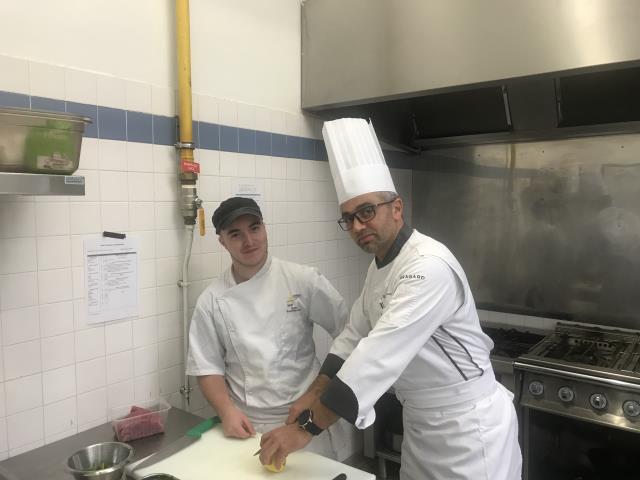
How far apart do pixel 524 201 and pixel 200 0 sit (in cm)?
189

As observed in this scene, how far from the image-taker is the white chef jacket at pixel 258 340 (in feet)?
5.56

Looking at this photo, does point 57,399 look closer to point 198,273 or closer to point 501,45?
point 198,273

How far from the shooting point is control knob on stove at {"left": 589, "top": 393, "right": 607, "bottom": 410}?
6.25 ft

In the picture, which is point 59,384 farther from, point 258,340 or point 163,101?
point 163,101

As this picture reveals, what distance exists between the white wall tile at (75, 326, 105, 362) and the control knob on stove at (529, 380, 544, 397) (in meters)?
1.64

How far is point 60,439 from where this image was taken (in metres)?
1.57

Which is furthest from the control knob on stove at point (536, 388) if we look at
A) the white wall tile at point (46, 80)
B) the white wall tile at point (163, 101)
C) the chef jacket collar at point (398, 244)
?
the white wall tile at point (46, 80)

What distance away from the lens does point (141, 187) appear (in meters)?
1.74

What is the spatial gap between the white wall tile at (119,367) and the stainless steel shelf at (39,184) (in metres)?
0.71

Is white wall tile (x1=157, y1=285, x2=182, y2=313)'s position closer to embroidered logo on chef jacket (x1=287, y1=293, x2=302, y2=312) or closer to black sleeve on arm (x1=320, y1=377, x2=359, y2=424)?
embroidered logo on chef jacket (x1=287, y1=293, x2=302, y2=312)

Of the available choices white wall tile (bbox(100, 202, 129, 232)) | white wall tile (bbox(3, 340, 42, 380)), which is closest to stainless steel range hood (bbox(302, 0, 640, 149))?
white wall tile (bbox(100, 202, 129, 232))

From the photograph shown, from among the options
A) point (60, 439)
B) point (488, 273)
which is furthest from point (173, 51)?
point (488, 273)

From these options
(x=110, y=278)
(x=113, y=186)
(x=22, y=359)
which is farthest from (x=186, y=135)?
(x=22, y=359)

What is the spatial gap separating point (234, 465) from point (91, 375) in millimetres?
625
